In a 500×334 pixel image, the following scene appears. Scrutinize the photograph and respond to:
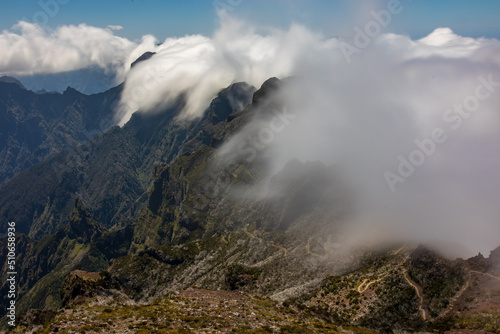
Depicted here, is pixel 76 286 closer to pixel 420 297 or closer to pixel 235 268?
pixel 235 268

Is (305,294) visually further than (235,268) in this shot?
No

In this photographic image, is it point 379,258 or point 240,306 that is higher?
point 379,258

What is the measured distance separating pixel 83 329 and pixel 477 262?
108 metres

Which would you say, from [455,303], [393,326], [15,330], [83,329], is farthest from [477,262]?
Answer: [15,330]

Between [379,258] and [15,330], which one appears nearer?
[15,330]

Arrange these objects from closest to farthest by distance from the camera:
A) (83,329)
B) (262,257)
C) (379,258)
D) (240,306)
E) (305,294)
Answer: (83,329), (240,306), (305,294), (379,258), (262,257)

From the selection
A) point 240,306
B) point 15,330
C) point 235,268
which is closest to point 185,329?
point 240,306

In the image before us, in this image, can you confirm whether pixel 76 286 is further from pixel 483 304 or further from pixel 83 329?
pixel 483 304

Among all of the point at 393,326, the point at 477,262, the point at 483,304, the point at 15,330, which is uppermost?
the point at 477,262

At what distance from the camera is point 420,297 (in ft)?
296

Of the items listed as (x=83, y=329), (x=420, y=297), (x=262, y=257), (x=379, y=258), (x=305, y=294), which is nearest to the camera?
(x=83, y=329)

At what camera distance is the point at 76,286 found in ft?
403

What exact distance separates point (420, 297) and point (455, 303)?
1082 centimetres

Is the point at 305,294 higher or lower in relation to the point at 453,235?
lower
